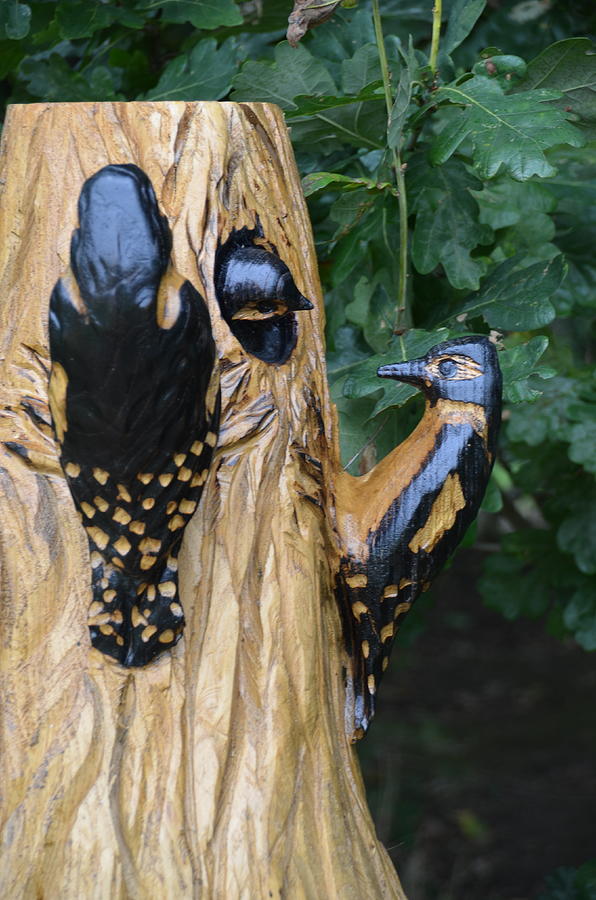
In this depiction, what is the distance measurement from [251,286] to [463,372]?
269 millimetres

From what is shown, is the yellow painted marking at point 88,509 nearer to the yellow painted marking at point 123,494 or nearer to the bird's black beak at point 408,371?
the yellow painted marking at point 123,494

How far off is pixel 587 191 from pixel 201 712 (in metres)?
1.38

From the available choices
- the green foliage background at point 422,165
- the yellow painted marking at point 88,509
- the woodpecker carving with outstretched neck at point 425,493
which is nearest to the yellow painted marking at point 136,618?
the yellow painted marking at point 88,509

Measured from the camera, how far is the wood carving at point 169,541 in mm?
973

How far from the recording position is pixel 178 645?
105cm

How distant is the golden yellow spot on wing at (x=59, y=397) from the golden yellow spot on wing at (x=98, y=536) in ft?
0.19

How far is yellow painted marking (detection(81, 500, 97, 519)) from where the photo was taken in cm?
99

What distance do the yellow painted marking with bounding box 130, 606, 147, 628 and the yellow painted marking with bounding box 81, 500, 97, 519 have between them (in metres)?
0.11

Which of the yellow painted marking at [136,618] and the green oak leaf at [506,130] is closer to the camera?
the yellow painted marking at [136,618]

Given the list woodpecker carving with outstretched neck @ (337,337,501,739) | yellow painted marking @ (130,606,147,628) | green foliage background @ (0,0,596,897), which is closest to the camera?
yellow painted marking @ (130,606,147,628)

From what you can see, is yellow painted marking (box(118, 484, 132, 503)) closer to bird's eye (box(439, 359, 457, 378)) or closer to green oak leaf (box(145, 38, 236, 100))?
bird's eye (box(439, 359, 457, 378))

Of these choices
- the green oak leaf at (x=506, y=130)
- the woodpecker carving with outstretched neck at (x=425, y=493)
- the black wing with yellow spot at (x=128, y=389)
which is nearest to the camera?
the black wing with yellow spot at (x=128, y=389)

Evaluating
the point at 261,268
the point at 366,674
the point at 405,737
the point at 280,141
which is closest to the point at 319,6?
the point at 280,141

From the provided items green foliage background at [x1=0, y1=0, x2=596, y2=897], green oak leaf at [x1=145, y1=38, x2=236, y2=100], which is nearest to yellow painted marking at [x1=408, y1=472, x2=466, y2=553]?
green foliage background at [x1=0, y1=0, x2=596, y2=897]
